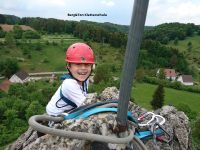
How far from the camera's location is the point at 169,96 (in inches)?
3236

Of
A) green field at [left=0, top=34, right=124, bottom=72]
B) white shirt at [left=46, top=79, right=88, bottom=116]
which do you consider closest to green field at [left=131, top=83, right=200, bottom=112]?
green field at [left=0, top=34, right=124, bottom=72]

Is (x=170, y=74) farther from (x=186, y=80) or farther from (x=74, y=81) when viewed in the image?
(x=74, y=81)

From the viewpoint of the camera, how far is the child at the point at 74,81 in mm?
5207

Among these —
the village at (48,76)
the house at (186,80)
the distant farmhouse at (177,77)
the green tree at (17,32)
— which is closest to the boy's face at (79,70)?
the village at (48,76)

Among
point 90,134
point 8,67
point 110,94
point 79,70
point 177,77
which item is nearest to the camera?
point 90,134

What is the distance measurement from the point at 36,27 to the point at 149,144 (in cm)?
17742

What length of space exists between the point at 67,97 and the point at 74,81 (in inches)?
9.1

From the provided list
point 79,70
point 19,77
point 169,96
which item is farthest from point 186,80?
point 79,70

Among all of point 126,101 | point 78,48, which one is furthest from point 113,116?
point 78,48

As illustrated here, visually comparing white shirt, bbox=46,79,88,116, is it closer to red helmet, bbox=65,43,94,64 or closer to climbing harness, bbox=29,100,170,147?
red helmet, bbox=65,43,94,64

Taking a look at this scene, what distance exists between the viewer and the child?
5207mm

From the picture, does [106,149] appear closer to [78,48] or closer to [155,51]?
[78,48]

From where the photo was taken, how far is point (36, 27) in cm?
17850

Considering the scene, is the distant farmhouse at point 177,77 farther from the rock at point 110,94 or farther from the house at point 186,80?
the rock at point 110,94
